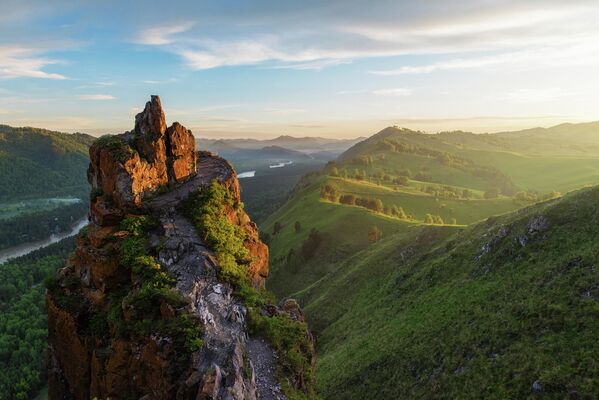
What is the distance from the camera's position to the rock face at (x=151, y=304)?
2266 centimetres

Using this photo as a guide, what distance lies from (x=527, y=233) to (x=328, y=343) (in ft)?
119

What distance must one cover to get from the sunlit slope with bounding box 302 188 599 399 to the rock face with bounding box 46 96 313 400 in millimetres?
18861

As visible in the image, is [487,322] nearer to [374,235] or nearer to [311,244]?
[374,235]

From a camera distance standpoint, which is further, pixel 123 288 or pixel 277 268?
pixel 277 268

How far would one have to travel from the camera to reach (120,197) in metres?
34.8

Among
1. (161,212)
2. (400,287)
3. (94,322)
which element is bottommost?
(400,287)

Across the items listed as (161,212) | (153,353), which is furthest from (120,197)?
(153,353)

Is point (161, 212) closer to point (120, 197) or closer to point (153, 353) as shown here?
point (120, 197)

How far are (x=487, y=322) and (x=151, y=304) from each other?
35205 mm

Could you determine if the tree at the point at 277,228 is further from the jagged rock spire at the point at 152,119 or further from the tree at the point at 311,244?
the jagged rock spire at the point at 152,119

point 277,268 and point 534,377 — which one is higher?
point 534,377

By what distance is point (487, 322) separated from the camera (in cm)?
4359

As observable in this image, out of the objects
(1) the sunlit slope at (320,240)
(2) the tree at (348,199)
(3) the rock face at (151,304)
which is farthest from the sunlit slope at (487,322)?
(2) the tree at (348,199)

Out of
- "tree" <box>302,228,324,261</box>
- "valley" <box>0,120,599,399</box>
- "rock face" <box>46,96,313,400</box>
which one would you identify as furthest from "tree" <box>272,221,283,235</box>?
"rock face" <box>46,96,313,400</box>
